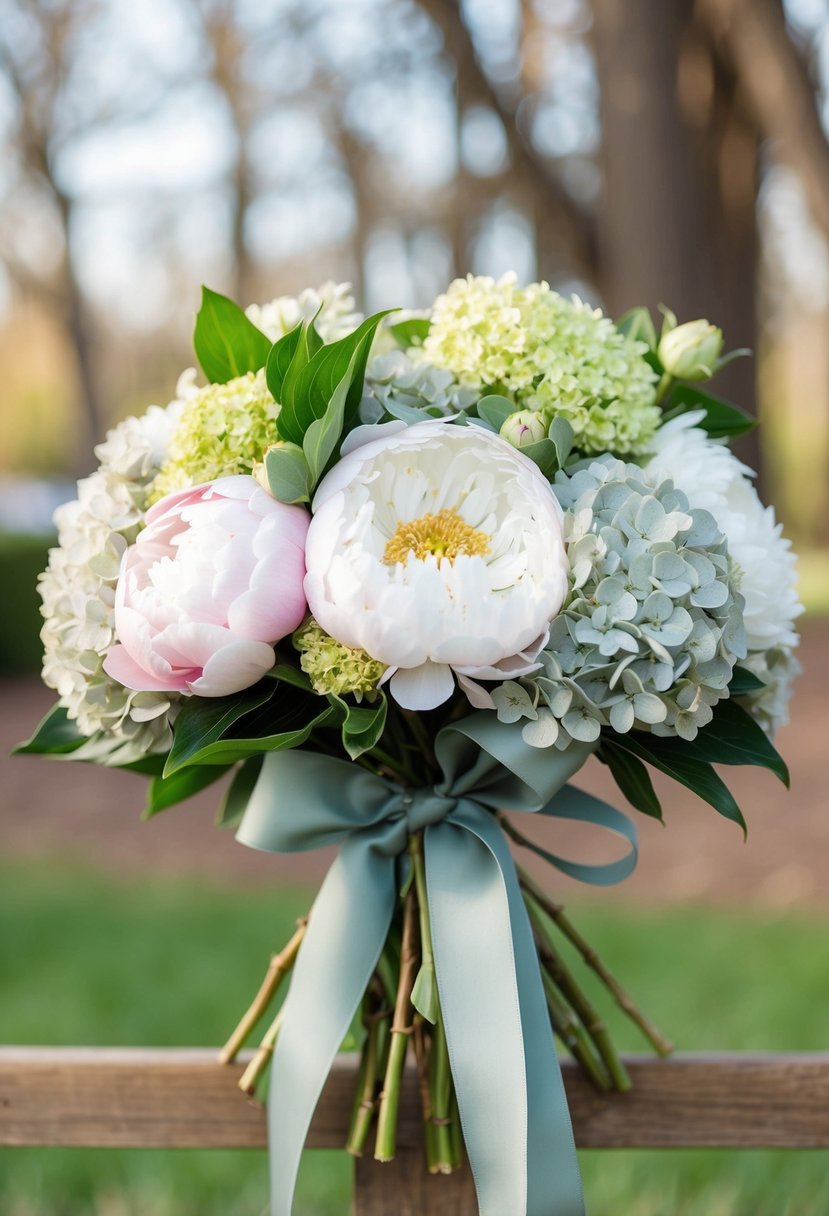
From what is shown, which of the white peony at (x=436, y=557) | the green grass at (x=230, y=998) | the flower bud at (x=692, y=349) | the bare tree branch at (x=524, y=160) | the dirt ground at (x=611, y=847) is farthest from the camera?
the bare tree branch at (x=524, y=160)

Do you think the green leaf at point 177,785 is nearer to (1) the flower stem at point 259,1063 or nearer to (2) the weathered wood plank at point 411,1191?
(1) the flower stem at point 259,1063

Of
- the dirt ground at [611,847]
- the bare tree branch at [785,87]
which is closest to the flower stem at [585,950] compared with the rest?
the dirt ground at [611,847]

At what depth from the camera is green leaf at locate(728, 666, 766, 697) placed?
0.98 m

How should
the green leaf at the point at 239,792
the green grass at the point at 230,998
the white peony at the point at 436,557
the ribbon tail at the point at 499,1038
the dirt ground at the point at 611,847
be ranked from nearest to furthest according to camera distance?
1. the white peony at the point at 436,557
2. the ribbon tail at the point at 499,1038
3. the green leaf at the point at 239,792
4. the green grass at the point at 230,998
5. the dirt ground at the point at 611,847

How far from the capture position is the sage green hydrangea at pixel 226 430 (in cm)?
98

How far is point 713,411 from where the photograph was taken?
1.20 meters

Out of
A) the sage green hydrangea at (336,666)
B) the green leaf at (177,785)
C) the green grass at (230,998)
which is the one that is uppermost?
the sage green hydrangea at (336,666)

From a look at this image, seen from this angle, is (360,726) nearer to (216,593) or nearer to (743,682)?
(216,593)

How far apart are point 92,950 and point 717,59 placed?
5656 mm

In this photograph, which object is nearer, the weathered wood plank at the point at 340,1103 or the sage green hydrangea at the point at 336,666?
the sage green hydrangea at the point at 336,666

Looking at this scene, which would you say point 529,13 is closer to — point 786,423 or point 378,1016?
point 378,1016

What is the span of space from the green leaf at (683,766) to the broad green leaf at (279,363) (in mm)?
405

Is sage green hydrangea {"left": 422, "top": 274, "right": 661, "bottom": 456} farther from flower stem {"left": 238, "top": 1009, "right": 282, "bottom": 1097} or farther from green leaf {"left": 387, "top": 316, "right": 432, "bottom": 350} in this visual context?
flower stem {"left": 238, "top": 1009, "right": 282, "bottom": 1097}

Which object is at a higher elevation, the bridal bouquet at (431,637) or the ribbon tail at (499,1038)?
the bridal bouquet at (431,637)
